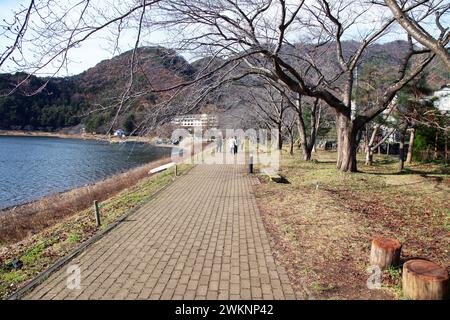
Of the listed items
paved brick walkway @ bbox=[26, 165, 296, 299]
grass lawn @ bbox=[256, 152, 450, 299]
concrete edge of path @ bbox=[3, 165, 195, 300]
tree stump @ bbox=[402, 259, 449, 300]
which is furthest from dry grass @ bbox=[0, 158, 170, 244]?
tree stump @ bbox=[402, 259, 449, 300]

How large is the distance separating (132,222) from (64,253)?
6.06 ft

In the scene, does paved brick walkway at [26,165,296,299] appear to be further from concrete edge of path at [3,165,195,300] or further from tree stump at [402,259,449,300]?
tree stump at [402,259,449,300]

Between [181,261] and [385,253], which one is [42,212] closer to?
[181,261]

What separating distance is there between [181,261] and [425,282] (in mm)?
3454

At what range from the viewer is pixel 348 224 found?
6.45m

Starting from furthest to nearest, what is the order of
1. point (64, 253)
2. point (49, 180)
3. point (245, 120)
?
1. point (245, 120)
2. point (49, 180)
3. point (64, 253)

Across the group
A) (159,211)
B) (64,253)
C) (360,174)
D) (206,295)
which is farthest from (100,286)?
(360,174)

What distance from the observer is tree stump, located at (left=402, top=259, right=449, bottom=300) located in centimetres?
351

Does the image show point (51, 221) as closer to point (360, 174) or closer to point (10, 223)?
point (10, 223)

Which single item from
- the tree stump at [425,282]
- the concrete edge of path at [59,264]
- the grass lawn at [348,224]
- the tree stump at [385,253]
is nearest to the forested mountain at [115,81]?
the concrete edge of path at [59,264]

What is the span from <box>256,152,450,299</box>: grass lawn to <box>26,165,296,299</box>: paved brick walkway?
44 cm

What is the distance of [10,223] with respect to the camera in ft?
35.8

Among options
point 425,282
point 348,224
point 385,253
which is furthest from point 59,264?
point 348,224

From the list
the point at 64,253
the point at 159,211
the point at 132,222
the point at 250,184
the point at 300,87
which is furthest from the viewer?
the point at 250,184
